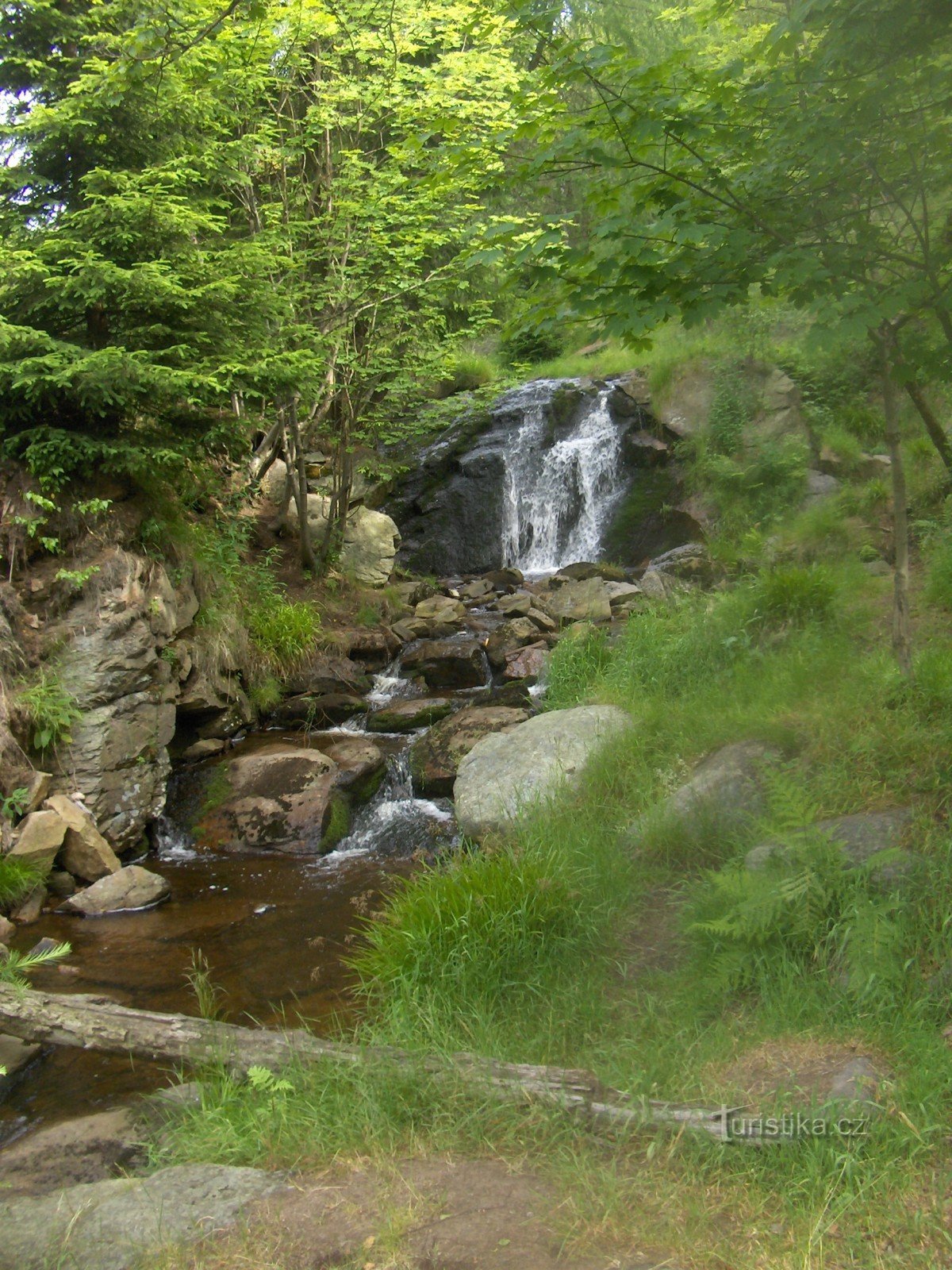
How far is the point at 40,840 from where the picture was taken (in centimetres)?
684

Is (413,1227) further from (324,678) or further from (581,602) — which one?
(581,602)

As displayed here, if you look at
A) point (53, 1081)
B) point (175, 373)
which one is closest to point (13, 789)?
point (53, 1081)

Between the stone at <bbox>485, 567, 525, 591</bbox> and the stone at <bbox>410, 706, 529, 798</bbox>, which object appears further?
the stone at <bbox>485, 567, 525, 591</bbox>

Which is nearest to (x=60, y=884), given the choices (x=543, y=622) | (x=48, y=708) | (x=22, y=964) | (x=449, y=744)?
(x=48, y=708)

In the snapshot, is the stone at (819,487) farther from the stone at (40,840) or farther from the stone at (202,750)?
the stone at (40,840)

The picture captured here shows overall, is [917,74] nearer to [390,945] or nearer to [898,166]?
Result: [898,166]

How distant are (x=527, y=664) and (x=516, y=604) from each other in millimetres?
2219

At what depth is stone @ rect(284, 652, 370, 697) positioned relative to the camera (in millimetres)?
10383

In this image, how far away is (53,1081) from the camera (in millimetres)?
4707

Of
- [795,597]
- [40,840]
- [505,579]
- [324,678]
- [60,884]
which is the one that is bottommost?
[60,884]

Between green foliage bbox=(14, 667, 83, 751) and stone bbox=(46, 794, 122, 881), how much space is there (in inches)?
19.6

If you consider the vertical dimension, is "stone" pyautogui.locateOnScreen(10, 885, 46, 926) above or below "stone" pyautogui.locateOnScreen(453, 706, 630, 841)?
below

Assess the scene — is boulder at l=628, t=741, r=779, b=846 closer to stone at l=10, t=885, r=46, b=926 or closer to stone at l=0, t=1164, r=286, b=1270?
stone at l=0, t=1164, r=286, b=1270

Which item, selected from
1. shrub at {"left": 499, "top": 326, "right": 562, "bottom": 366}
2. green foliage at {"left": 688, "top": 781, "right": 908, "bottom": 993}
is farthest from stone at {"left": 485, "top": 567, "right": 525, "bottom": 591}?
green foliage at {"left": 688, "top": 781, "right": 908, "bottom": 993}
